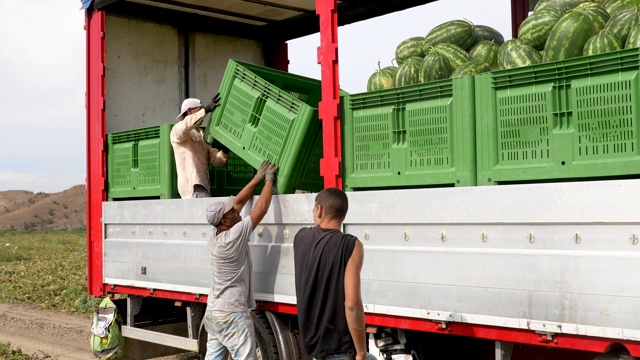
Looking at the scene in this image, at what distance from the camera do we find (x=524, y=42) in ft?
20.1

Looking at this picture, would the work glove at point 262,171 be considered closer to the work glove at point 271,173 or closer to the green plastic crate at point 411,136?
the work glove at point 271,173

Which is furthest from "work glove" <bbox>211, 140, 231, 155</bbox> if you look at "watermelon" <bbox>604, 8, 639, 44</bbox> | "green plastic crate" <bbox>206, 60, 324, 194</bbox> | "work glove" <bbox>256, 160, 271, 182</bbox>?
"watermelon" <bbox>604, 8, 639, 44</bbox>

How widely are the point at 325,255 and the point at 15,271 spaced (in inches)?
781

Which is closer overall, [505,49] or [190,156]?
[505,49]

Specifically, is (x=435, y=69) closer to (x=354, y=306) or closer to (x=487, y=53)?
(x=487, y=53)

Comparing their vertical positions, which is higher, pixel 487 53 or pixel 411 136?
pixel 487 53

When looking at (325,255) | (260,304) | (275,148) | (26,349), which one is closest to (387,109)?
(275,148)

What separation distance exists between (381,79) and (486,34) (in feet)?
3.63

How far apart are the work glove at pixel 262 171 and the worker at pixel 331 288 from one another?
1821 mm

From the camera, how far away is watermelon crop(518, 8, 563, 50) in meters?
6.05

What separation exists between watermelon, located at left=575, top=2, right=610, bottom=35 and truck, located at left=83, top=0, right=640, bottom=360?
1.21 m

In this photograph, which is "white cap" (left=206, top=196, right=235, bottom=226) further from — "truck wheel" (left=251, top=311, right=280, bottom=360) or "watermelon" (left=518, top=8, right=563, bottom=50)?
"watermelon" (left=518, top=8, right=563, bottom=50)

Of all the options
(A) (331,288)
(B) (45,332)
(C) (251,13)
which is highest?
(C) (251,13)

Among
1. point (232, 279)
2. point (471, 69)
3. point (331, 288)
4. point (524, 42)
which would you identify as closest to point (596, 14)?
point (524, 42)
